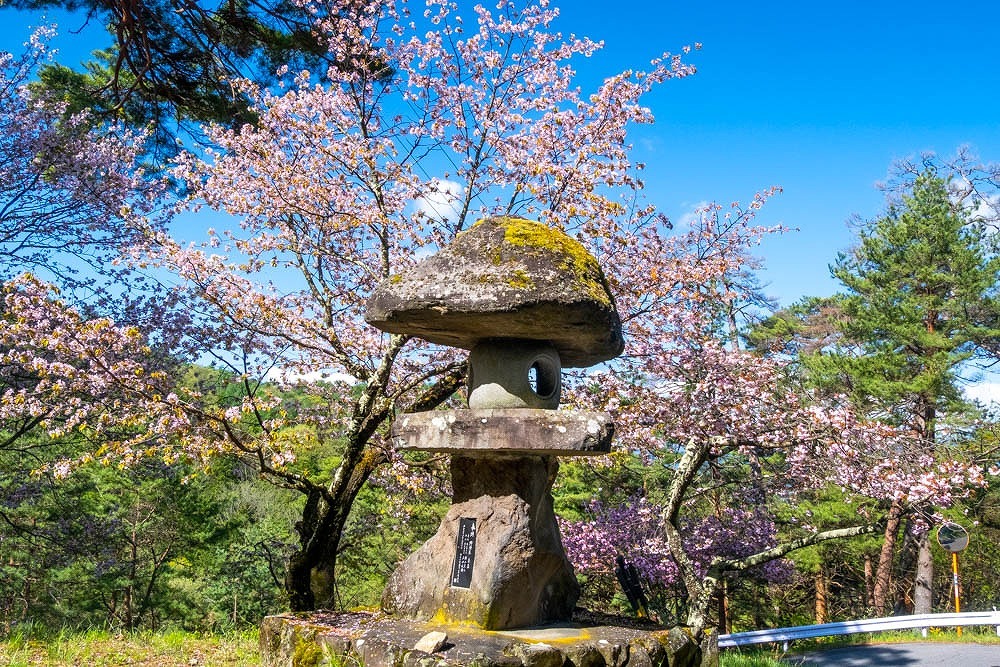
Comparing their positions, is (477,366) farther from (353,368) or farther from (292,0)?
(292,0)

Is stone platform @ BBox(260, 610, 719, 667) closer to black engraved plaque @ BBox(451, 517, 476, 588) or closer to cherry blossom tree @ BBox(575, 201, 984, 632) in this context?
black engraved plaque @ BBox(451, 517, 476, 588)

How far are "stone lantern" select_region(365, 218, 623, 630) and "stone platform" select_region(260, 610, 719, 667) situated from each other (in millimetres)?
269

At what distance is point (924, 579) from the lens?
1730 centimetres

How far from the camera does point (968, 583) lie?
22750 mm

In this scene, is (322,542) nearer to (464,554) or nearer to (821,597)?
(464,554)

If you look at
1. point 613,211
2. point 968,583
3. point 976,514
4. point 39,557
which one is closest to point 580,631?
point 613,211

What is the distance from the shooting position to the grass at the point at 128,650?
246 inches

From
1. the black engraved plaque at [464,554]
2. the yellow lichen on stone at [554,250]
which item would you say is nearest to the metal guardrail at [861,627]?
the black engraved plaque at [464,554]

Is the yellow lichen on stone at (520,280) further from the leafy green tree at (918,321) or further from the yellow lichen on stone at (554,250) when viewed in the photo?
the leafy green tree at (918,321)

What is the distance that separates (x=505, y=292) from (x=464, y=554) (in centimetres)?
215

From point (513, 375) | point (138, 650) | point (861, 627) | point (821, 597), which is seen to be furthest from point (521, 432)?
point (821, 597)

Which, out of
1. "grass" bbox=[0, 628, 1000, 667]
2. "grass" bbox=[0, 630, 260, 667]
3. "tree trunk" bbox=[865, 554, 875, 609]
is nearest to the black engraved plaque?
"grass" bbox=[0, 628, 1000, 667]

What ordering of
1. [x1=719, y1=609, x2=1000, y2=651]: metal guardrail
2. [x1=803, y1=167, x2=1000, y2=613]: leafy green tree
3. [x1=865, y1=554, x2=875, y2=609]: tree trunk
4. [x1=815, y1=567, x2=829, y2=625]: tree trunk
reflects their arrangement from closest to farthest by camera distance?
1. [x1=719, y1=609, x2=1000, y2=651]: metal guardrail
2. [x1=803, y1=167, x2=1000, y2=613]: leafy green tree
3. [x1=865, y1=554, x2=875, y2=609]: tree trunk
4. [x1=815, y1=567, x2=829, y2=625]: tree trunk

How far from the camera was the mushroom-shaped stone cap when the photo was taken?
495 cm
